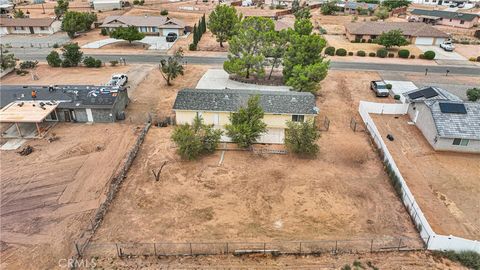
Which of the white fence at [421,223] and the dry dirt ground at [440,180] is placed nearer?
the white fence at [421,223]

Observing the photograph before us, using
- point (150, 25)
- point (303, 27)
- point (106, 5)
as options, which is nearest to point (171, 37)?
point (150, 25)

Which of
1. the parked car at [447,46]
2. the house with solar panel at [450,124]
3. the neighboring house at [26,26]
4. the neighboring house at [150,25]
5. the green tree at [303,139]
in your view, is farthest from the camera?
the neighboring house at [26,26]

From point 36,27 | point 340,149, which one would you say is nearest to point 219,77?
point 340,149

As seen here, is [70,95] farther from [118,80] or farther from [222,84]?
[222,84]

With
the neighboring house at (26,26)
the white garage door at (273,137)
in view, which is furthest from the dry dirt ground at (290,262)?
the neighboring house at (26,26)

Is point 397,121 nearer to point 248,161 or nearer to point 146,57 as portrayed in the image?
point 248,161

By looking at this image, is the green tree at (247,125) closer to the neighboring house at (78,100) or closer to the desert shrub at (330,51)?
the neighboring house at (78,100)

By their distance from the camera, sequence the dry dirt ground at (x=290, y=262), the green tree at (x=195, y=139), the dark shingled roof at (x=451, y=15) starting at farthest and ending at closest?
the dark shingled roof at (x=451, y=15), the green tree at (x=195, y=139), the dry dirt ground at (x=290, y=262)
